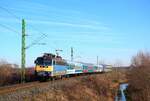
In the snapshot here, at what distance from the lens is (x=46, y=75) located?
129ft

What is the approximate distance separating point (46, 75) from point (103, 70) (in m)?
59.2

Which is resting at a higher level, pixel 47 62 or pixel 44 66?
pixel 47 62

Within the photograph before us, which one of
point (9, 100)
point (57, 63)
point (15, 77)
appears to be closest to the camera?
point (9, 100)

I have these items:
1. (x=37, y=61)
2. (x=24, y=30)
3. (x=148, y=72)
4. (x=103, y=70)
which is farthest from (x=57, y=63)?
(x=103, y=70)

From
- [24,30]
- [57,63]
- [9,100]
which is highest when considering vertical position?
[24,30]

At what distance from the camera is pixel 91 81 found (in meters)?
53.9

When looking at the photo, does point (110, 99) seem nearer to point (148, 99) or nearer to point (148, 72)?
point (148, 99)

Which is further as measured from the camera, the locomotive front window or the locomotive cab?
the locomotive front window

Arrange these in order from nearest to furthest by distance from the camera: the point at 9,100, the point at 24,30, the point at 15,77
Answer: the point at 9,100 < the point at 24,30 < the point at 15,77

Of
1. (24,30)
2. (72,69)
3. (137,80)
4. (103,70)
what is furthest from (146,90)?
(103,70)

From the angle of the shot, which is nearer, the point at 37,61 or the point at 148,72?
the point at 37,61

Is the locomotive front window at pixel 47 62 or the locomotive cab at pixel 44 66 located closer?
the locomotive cab at pixel 44 66

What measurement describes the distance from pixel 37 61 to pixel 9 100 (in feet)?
60.4

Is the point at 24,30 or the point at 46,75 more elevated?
the point at 24,30
